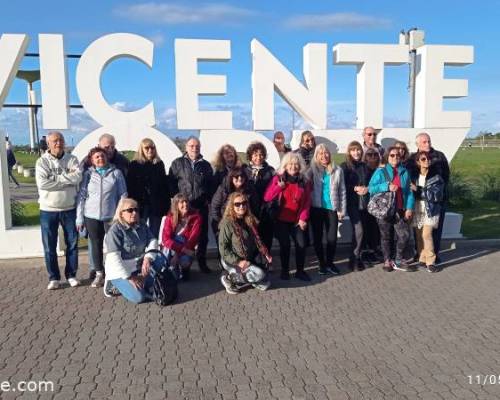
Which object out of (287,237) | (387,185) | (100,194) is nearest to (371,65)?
(387,185)

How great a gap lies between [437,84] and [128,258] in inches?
231

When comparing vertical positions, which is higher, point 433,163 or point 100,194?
point 433,163

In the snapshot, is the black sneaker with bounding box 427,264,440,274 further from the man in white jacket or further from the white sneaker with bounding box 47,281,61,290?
the white sneaker with bounding box 47,281,61,290

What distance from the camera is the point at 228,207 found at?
544cm

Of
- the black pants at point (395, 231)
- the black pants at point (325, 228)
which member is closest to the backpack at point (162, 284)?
the black pants at point (325, 228)

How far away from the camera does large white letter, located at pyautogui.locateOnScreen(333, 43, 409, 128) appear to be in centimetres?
753

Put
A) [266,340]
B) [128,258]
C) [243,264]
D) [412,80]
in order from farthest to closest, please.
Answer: [412,80] < [243,264] < [128,258] < [266,340]

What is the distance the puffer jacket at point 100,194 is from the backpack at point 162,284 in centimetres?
81

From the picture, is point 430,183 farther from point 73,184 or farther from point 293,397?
point 73,184

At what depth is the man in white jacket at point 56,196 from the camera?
5359mm

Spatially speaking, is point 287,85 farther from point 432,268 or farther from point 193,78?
point 432,268

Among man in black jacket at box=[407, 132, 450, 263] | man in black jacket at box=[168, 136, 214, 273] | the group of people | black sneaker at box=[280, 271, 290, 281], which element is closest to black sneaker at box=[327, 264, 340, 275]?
the group of people

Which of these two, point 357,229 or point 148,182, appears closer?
point 148,182

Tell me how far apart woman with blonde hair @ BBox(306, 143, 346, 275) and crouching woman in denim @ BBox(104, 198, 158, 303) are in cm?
216
